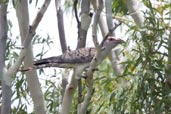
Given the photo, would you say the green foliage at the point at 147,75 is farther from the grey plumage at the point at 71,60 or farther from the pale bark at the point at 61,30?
the pale bark at the point at 61,30

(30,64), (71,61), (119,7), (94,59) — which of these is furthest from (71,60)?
(119,7)

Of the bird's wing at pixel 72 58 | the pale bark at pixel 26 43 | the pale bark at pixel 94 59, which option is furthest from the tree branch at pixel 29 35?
the pale bark at pixel 94 59

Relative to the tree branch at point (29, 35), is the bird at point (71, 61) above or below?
below

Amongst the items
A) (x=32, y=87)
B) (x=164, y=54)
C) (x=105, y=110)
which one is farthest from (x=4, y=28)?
(x=164, y=54)

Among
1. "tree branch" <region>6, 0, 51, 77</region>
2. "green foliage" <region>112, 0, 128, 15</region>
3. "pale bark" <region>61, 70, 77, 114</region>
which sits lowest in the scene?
"pale bark" <region>61, 70, 77, 114</region>

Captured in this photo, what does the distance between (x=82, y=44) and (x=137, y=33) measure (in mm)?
229

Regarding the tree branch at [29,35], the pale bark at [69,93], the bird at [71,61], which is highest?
the tree branch at [29,35]

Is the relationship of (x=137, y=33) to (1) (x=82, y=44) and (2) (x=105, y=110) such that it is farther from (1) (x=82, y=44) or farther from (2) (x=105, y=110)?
(2) (x=105, y=110)

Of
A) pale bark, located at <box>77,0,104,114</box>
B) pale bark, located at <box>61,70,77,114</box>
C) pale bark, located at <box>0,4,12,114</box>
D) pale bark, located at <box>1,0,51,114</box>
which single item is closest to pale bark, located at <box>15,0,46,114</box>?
pale bark, located at <box>0,4,12,114</box>

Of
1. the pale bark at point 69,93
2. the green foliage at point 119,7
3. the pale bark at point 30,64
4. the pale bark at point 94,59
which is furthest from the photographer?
the green foliage at point 119,7

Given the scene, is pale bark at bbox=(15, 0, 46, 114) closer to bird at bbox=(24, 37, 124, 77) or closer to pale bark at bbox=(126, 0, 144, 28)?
bird at bbox=(24, 37, 124, 77)

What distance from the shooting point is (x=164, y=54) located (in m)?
1.99

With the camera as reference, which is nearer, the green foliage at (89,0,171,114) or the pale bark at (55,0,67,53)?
the green foliage at (89,0,171,114)

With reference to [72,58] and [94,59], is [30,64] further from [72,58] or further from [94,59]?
[94,59]
